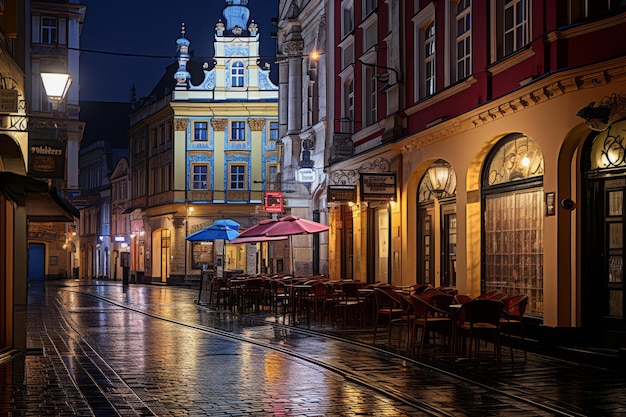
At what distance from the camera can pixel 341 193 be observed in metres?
26.0

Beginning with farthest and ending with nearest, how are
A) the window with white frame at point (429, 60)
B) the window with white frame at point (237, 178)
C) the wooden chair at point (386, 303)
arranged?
the window with white frame at point (237, 178) → the window with white frame at point (429, 60) → the wooden chair at point (386, 303)

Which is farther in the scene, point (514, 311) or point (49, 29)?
A: point (49, 29)

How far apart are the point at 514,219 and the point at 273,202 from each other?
64.3 ft

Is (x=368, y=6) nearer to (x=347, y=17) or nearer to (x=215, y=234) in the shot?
(x=347, y=17)

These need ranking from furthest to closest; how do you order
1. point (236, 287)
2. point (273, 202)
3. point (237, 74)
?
point (237, 74) < point (273, 202) < point (236, 287)

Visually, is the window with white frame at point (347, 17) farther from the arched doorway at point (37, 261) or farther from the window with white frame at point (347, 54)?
the arched doorway at point (37, 261)

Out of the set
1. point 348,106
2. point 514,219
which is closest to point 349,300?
point 514,219

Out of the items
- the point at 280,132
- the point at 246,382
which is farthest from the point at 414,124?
the point at 280,132

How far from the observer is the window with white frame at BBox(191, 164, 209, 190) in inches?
2272

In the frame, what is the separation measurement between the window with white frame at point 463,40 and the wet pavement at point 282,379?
5593 mm

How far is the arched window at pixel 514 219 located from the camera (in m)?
16.0

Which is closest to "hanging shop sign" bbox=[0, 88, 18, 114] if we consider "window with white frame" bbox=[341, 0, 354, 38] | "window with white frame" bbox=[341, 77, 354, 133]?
"window with white frame" bbox=[341, 77, 354, 133]

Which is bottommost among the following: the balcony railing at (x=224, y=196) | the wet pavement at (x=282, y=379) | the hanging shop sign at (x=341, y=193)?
the wet pavement at (x=282, y=379)

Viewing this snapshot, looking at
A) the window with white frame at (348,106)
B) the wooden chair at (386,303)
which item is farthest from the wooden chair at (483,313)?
the window with white frame at (348,106)
